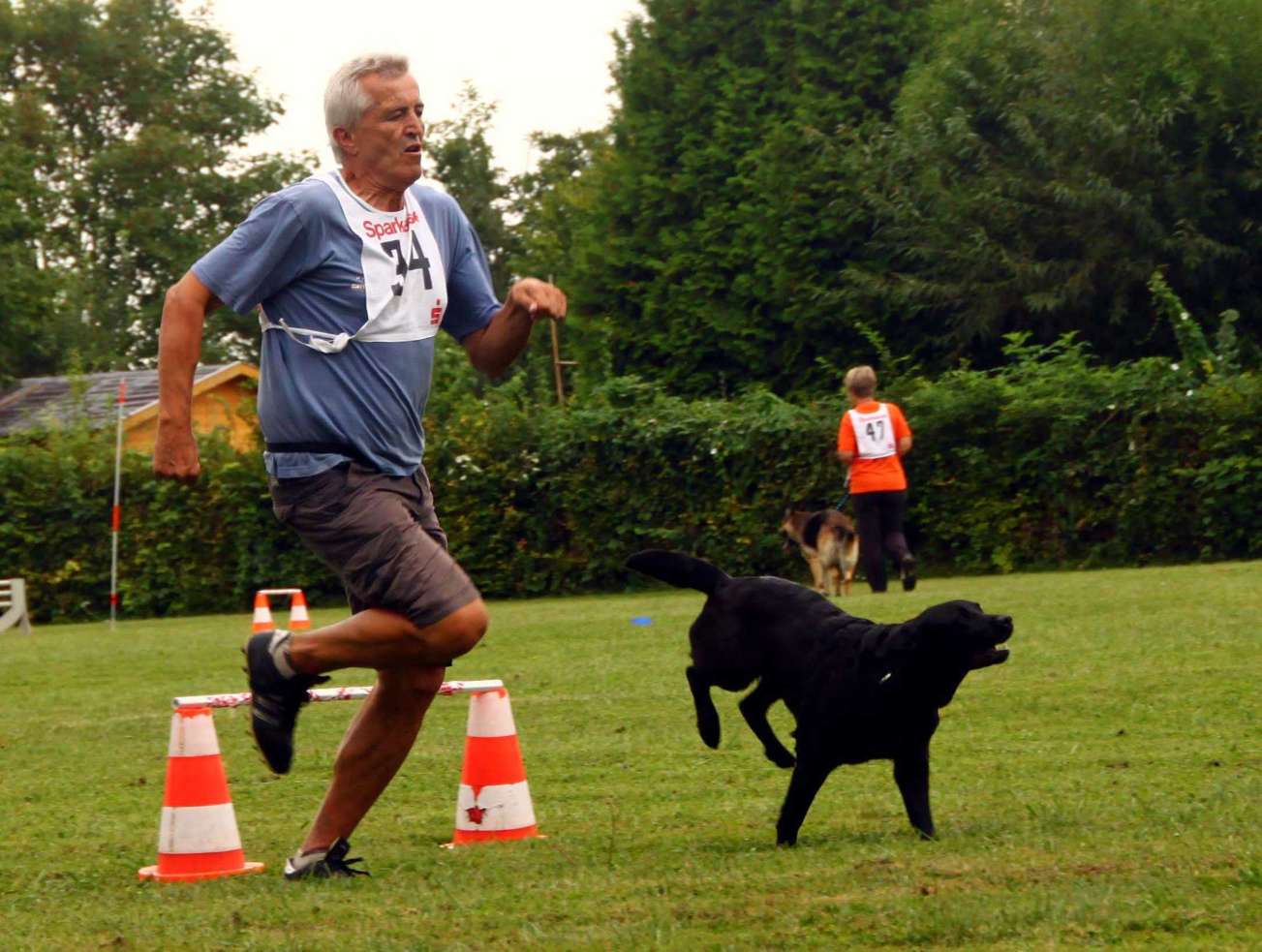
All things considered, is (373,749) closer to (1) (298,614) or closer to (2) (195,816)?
(2) (195,816)

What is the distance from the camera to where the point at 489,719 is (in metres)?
5.89

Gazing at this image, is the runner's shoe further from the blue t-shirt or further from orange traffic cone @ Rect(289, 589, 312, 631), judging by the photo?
the blue t-shirt

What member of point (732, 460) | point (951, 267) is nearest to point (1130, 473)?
point (732, 460)

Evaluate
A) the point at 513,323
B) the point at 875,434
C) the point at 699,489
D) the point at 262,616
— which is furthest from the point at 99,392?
the point at 513,323

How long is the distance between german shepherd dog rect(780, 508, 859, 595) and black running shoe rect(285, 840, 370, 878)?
13.2m

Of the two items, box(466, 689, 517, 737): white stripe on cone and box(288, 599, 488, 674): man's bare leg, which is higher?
box(288, 599, 488, 674): man's bare leg

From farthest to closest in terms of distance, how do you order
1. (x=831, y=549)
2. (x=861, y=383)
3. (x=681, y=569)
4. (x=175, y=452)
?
(x=831, y=549)
(x=861, y=383)
(x=681, y=569)
(x=175, y=452)

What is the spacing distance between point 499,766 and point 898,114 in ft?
81.4

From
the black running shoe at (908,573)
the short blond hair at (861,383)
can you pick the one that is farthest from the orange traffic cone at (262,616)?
the black running shoe at (908,573)

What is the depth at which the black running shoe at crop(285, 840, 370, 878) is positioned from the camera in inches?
202

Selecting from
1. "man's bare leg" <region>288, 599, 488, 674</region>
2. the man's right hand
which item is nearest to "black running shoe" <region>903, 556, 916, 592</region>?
"man's bare leg" <region>288, 599, 488, 674</region>

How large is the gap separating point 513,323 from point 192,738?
1554 mm

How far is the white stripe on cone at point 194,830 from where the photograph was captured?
5.39m

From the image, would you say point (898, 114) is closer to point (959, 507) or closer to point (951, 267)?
point (951, 267)
